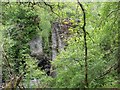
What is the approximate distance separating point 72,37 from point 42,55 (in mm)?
255

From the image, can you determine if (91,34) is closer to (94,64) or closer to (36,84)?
(94,64)

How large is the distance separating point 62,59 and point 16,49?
1.10 ft

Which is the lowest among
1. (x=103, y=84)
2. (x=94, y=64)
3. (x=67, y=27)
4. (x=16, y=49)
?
(x=103, y=84)

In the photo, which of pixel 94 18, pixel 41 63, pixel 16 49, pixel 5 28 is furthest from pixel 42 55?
pixel 94 18

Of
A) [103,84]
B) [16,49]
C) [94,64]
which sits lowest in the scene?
[103,84]

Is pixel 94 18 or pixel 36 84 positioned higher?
pixel 94 18

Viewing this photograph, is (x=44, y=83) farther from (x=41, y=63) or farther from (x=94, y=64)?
(x=94, y=64)

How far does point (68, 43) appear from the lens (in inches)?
81.5

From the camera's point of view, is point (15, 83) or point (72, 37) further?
point (72, 37)

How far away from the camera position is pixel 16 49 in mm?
1990

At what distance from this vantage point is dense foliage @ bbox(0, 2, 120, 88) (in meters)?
1.99

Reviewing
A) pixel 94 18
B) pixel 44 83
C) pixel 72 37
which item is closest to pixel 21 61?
pixel 44 83

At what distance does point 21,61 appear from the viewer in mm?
2008

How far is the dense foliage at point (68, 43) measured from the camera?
1991 mm
